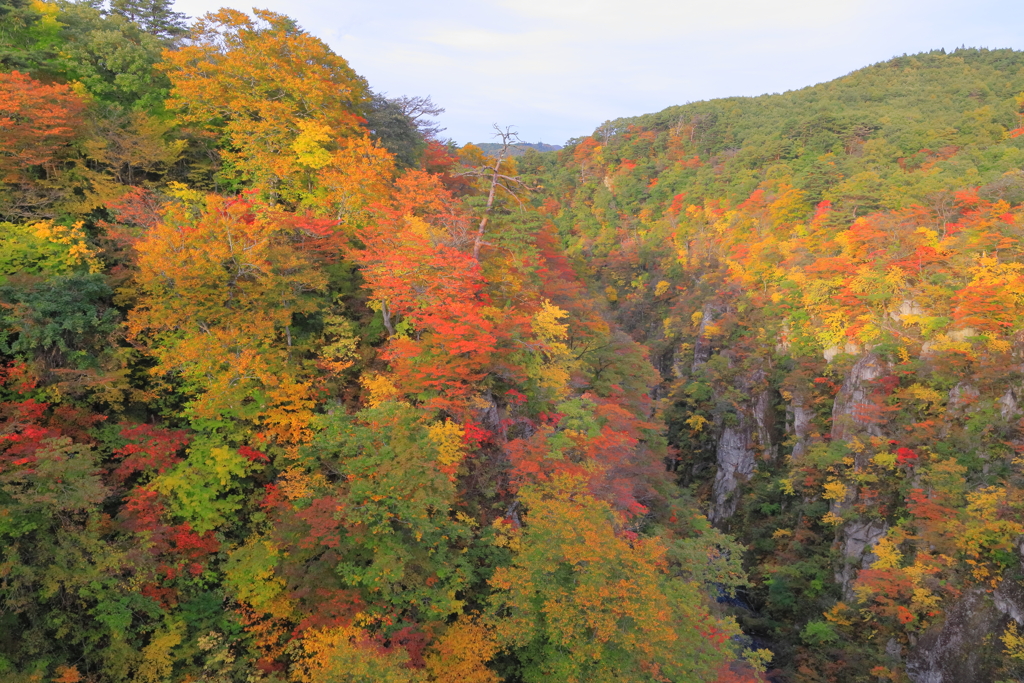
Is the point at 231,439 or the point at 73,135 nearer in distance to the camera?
the point at 231,439

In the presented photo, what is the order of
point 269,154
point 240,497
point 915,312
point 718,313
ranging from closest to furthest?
point 240,497 < point 269,154 < point 915,312 < point 718,313

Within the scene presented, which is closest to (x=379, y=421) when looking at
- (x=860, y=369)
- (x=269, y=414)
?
(x=269, y=414)

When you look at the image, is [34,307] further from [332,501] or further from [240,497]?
[332,501]

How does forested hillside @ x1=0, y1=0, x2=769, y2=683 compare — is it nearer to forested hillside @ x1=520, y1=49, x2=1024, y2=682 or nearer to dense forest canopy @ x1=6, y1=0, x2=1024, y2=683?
dense forest canopy @ x1=6, y1=0, x2=1024, y2=683

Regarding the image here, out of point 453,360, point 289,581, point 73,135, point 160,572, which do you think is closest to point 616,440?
point 453,360

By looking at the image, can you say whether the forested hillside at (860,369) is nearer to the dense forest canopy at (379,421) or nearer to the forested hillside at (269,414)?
the dense forest canopy at (379,421)

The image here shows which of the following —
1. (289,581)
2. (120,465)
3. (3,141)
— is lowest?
(289,581)
